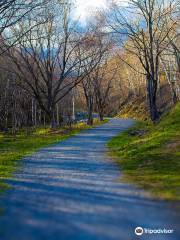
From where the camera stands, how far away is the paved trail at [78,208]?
6.75 m

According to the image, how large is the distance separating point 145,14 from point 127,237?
28945 mm

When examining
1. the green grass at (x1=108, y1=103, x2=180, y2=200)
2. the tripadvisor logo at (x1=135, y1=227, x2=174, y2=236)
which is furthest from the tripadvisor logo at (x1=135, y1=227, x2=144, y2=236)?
the green grass at (x1=108, y1=103, x2=180, y2=200)

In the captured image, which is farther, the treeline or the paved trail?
the treeline

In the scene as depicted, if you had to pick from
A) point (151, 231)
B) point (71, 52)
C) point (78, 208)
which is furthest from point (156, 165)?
point (71, 52)

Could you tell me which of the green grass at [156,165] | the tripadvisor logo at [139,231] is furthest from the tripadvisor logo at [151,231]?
the green grass at [156,165]

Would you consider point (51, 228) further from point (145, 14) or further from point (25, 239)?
point (145, 14)

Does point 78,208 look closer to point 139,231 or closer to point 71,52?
point 139,231

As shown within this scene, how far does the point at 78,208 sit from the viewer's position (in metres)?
8.18

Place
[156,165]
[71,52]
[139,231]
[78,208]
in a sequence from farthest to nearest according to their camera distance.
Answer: [71,52], [156,165], [78,208], [139,231]

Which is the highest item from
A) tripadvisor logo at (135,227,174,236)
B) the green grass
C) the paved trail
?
the green grass

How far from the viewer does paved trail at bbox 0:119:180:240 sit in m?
6.75

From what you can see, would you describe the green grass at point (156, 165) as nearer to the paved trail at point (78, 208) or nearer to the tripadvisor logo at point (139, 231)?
the paved trail at point (78, 208)

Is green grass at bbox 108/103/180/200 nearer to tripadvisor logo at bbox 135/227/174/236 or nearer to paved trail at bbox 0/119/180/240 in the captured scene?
paved trail at bbox 0/119/180/240

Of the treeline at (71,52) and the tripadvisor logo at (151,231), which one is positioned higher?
the treeline at (71,52)
